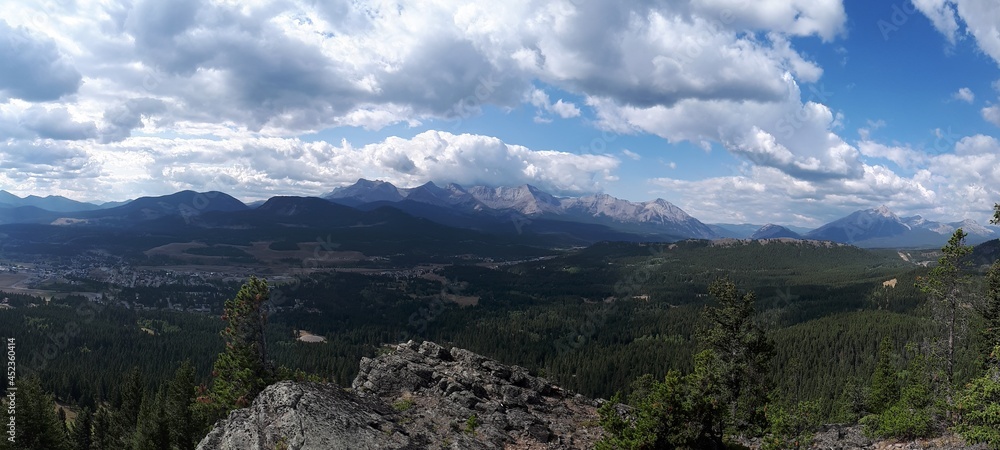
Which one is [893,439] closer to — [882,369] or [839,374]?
[882,369]

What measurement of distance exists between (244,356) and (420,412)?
1952cm

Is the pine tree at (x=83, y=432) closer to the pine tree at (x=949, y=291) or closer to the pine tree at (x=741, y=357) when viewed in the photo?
the pine tree at (x=741, y=357)

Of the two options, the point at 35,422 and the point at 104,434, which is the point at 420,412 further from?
the point at 104,434

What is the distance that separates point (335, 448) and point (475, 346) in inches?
6357

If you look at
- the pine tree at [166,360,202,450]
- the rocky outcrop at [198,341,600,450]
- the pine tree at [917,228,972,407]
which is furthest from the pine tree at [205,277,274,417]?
the pine tree at [917,228,972,407]

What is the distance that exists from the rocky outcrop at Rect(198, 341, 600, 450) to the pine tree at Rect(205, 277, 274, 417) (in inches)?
387

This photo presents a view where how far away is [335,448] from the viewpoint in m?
23.4

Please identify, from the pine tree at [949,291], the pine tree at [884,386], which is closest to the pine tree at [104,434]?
the pine tree at [949,291]

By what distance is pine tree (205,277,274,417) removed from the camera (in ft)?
133

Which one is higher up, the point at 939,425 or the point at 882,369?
the point at 939,425

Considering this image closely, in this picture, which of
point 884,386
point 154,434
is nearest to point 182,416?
point 154,434

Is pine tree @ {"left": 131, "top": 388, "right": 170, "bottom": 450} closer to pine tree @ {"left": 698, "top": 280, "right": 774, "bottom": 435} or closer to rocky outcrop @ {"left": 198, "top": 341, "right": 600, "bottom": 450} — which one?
rocky outcrop @ {"left": 198, "top": 341, "right": 600, "bottom": 450}

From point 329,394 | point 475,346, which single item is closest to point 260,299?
point 329,394

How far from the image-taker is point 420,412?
3058 centimetres
